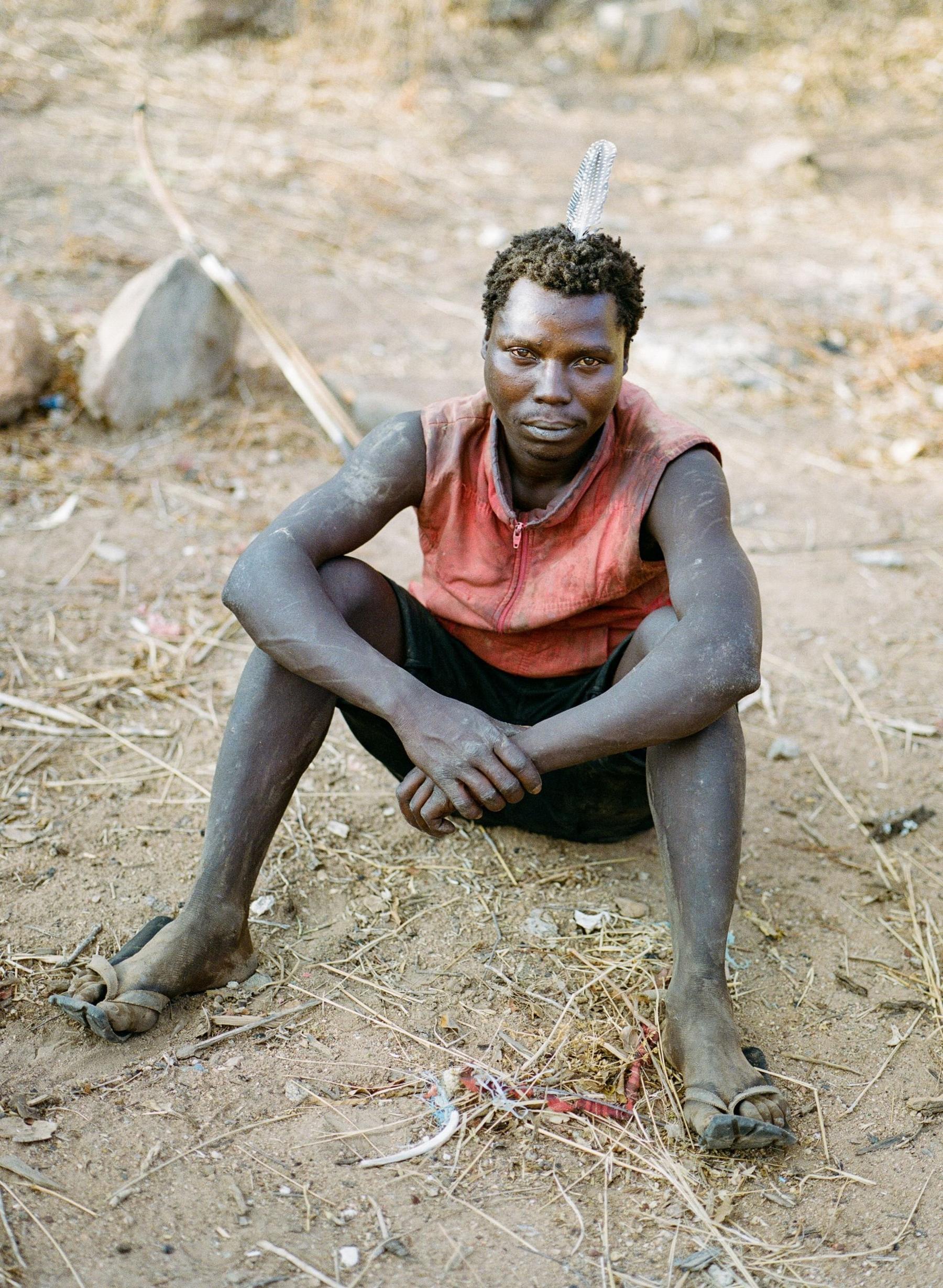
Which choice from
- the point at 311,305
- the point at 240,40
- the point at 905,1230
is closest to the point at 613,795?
the point at 905,1230

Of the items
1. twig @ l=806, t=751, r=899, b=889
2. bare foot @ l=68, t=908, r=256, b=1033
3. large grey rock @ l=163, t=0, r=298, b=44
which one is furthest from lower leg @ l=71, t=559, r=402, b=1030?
large grey rock @ l=163, t=0, r=298, b=44

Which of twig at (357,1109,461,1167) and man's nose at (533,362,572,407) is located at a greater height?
man's nose at (533,362,572,407)

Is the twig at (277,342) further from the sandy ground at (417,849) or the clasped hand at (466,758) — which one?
the clasped hand at (466,758)

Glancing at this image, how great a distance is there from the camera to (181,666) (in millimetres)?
3082

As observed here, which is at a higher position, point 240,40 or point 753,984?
point 240,40

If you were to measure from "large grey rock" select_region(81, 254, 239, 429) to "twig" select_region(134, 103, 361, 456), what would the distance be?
0.06m

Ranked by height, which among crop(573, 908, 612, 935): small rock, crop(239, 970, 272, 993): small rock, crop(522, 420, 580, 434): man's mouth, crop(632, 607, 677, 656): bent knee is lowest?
crop(239, 970, 272, 993): small rock

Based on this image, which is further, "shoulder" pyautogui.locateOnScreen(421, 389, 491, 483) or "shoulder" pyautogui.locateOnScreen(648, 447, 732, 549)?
"shoulder" pyautogui.locateOnScreen(421, 389, 491, 483)

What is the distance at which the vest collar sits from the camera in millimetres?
2033

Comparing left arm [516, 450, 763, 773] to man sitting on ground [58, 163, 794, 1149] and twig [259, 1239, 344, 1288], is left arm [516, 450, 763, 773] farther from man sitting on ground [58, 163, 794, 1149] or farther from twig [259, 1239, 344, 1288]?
twig [259, 1239, 344, 1288]

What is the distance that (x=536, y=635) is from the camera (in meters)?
2.20

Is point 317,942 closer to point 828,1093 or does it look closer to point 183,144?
point 828,1093

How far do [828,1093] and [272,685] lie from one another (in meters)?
1.19

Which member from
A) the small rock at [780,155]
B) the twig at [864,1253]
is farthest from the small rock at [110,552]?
the small rock at [780,155]
